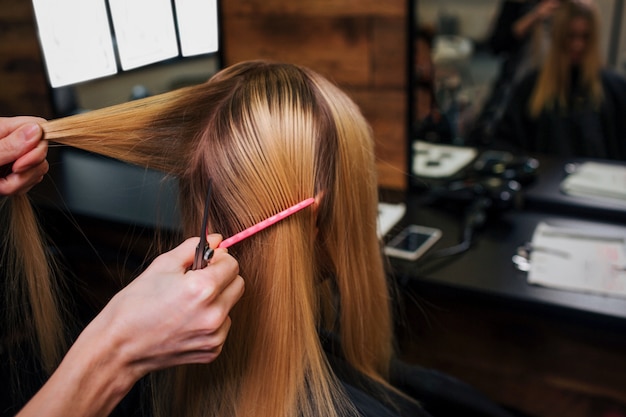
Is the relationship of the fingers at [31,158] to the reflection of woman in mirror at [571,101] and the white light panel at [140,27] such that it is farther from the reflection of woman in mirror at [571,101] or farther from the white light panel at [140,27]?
the reflection of woman in mirror at [571,101]

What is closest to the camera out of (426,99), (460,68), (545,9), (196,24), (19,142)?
(19,142)

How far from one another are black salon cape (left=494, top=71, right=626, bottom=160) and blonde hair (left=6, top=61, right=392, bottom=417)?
3.89ft

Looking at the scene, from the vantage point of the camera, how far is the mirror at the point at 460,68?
1921mm

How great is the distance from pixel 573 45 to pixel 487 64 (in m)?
0.27

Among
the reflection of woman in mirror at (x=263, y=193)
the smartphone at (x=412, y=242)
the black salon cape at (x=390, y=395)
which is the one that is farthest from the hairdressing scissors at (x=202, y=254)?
the smartphone at (x=412, y=242)

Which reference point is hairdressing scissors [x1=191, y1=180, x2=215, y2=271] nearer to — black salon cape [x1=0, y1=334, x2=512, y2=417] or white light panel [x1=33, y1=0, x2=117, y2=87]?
black salon cape [x1=0, y1=334, x2=512, y2=417]

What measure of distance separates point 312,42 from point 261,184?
4.80ft

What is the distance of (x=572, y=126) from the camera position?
1983 millimetres

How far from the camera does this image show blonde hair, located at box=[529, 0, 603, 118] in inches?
71.3

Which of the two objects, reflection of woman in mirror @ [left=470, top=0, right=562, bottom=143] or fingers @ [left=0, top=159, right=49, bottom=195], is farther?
reflection of woman in mirror @ [left=470, top=0, right=562, bottom=143]

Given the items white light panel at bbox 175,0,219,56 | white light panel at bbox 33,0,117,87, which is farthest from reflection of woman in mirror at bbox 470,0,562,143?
white light panel at bbox 33,0,117,87

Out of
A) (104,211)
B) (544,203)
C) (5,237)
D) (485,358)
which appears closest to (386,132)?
(544,203)

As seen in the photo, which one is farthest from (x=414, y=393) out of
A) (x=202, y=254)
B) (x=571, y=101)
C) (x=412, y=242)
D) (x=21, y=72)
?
(x=21, y=72)

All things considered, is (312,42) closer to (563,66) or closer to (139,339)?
(563,66)
